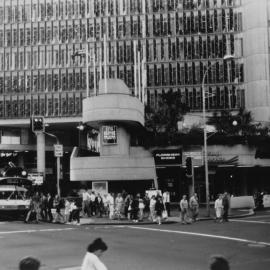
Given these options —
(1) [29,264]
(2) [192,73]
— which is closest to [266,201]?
(2) [192,73]

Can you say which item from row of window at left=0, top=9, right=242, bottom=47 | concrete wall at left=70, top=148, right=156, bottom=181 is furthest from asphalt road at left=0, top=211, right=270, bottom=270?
row of window at left=0, top=9, right=242, bottom=47

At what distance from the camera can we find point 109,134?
1757 inches

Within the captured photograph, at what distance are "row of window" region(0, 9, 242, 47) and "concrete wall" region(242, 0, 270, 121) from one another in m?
2.43

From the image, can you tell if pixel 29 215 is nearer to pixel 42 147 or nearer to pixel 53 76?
pixel 42 147

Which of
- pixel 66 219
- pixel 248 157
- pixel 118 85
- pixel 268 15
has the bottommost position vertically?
pixel 66 219

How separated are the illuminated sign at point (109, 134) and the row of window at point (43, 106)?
115 ft

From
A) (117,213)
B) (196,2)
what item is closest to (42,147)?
(196,2)

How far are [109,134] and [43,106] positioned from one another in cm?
3739

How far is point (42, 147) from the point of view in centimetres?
7488

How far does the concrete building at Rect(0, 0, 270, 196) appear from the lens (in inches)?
3061

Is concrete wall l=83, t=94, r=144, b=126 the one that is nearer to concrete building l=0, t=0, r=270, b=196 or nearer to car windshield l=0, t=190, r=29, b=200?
car windshield l=0, t=190, r=29, b=200

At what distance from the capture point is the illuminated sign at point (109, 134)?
1753 inches

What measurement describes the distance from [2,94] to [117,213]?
177ft

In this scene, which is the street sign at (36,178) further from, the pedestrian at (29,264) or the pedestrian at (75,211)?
the pedestrian at (29,264)
